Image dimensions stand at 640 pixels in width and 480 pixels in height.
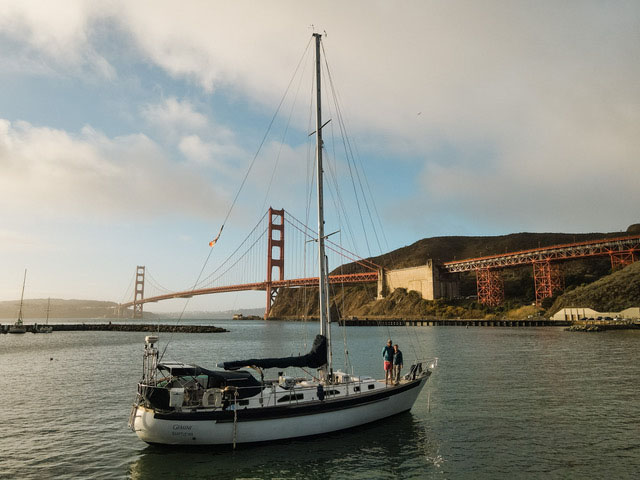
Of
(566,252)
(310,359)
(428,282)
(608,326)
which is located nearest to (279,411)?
(310,359)

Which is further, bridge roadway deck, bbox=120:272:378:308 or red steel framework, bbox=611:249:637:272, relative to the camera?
bridge roadway deck, bbox=120:272:378:308

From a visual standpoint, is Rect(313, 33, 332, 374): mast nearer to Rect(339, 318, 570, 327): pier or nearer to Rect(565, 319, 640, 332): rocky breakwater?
Rect(339, 318, 570, 327): pier

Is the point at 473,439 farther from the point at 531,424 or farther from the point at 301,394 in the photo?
the point at 301,394

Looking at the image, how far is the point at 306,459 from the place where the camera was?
13.1 m

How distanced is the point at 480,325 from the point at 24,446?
93.4 m

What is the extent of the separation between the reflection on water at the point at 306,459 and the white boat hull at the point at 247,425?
Result: 0.33 meters

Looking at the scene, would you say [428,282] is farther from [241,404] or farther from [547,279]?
[241,404]

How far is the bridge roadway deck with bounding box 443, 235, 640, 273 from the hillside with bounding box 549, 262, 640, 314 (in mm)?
14558

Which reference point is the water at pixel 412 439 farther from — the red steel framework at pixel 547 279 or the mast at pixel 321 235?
the red steel framework at pixel 547 279

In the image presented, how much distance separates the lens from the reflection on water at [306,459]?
40.0 ft

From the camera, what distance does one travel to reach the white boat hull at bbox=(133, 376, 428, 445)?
13359 mm

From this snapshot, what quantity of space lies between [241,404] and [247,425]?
0.69 m

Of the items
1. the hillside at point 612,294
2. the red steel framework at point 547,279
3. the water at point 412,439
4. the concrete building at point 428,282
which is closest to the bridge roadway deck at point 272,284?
the concrete building at point 428,282

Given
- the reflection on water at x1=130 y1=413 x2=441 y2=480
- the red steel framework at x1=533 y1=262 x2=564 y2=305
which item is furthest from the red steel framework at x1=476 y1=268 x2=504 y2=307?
the reflection on water at x1=130 y1=413 x2=441 y2=480
